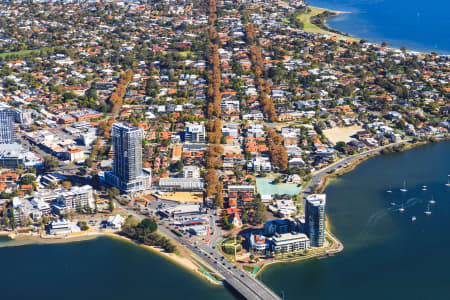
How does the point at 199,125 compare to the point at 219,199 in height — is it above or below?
above

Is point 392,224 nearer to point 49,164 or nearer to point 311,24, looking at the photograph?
point 49,164

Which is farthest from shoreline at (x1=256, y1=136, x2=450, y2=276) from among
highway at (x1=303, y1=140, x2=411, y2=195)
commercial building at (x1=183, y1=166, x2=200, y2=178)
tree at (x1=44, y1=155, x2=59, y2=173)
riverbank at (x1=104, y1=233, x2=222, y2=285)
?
tree at (x1=44, y1=155, x2=59, y2=173)

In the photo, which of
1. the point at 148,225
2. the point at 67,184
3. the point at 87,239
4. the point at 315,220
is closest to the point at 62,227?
the point at 87,239

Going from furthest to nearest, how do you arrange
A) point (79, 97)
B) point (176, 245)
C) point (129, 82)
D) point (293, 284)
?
1. point (129, 82)
2. point (79, 97)
3. point (176, 245)
4. point (293, 284)

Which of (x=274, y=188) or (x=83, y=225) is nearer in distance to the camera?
(x=83, y=225)

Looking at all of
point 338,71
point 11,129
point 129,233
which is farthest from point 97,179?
point 338,71

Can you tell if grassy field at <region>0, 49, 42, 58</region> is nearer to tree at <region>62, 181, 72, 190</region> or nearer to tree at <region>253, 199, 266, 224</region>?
tree at <region>62, 181, 72, 190</region>

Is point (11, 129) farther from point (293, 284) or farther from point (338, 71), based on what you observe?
point (338, 71)
